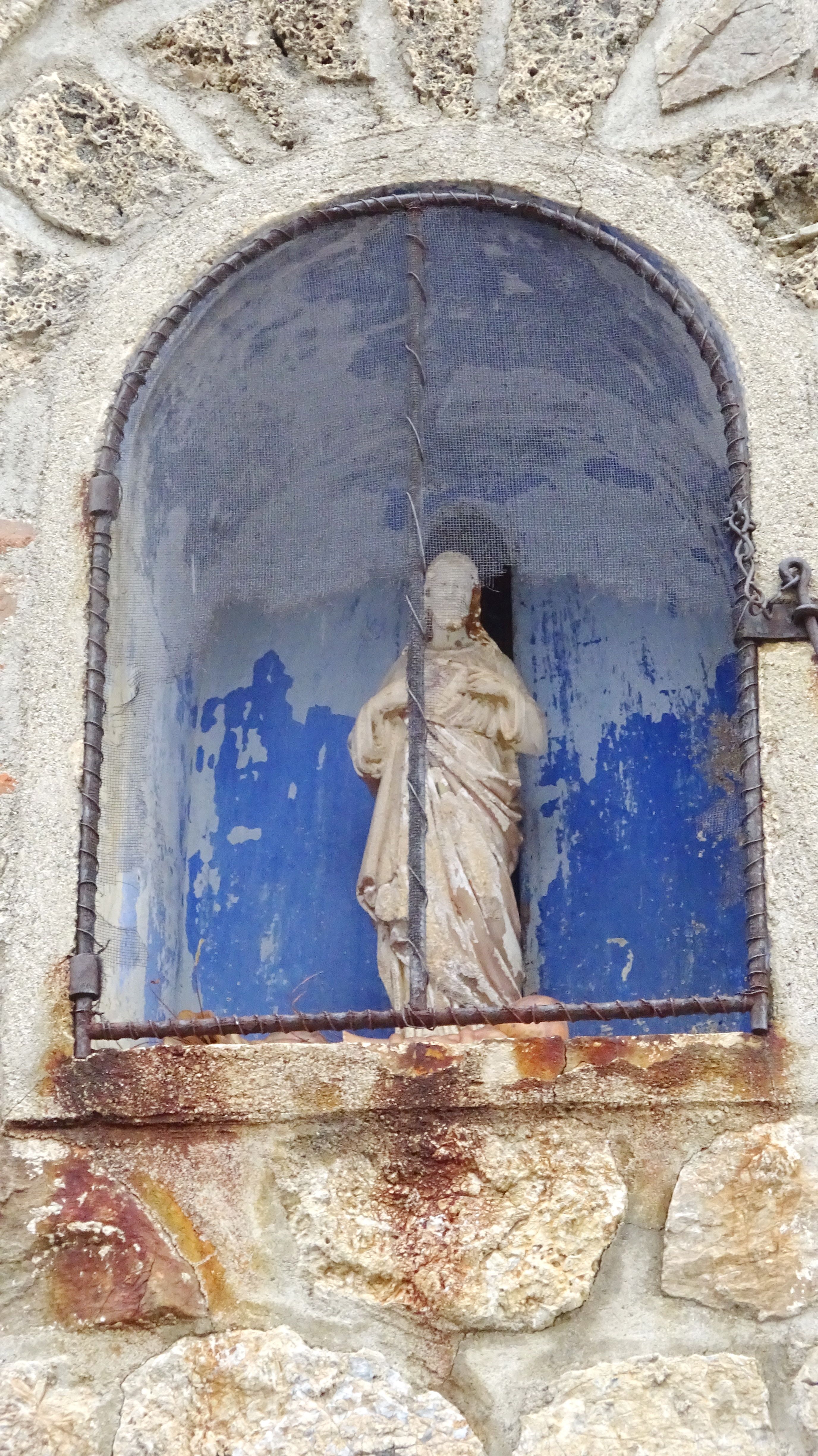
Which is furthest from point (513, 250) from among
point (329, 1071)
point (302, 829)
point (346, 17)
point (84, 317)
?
Result: point (329, 1071)

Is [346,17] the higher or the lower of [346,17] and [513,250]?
the higher

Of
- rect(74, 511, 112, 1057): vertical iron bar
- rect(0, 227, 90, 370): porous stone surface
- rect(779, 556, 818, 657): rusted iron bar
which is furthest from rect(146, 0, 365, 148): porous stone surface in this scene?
rect(779, 556, 818, 657): rusted iron bar

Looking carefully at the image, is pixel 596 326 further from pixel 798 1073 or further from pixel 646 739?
pixel 798 1073

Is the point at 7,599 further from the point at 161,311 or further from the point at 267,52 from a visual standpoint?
the point at 267,52

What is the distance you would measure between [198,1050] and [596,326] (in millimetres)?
1503

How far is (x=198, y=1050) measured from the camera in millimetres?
2828

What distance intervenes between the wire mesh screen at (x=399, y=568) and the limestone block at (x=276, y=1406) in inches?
26.7

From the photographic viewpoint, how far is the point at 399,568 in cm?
358

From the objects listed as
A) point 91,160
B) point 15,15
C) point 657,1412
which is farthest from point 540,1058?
point 15,15

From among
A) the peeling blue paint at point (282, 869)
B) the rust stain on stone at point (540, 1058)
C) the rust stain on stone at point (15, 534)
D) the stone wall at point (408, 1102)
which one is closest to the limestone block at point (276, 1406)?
the stone wall at point (408, 1102)

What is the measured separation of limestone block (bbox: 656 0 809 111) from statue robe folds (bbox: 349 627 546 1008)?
1.13 metres

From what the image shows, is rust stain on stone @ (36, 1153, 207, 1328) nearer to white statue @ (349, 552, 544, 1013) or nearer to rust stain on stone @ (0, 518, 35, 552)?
white statue @ (349, 552, 544, 1013)

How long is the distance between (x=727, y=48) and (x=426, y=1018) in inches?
70.6

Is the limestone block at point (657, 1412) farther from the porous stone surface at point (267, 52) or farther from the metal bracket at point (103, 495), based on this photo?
the porous stone surface at point (267, 52)
